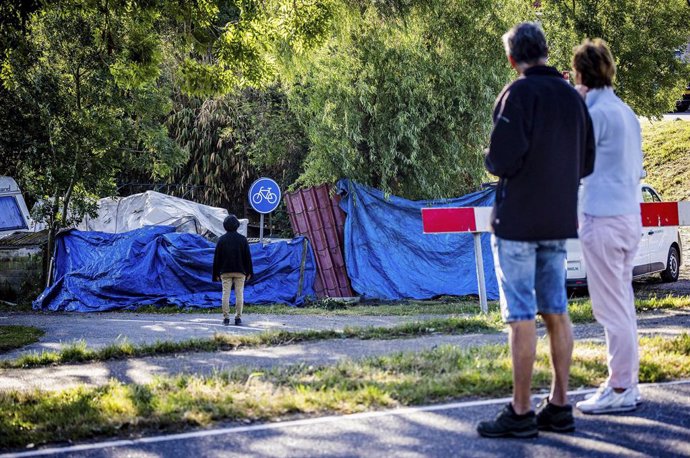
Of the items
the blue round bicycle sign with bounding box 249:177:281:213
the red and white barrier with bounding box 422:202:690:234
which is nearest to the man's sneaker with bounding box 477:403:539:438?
the red and white barrier with bounding box 422:202:690:234

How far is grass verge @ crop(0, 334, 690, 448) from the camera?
5480mm

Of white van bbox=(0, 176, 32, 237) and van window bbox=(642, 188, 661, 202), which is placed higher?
white van bbox=(0, 176, 32, 237)

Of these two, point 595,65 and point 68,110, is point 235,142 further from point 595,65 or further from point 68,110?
point 595,65

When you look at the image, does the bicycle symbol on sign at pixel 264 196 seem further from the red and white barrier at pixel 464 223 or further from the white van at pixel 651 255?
the red and white barrier at pixel 464 223

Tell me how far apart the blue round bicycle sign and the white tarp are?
13.6 feet

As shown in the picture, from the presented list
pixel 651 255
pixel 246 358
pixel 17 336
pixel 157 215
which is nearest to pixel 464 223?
pixel 246 358

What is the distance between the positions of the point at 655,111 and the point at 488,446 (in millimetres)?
20876

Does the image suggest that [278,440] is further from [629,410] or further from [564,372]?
[629,410]

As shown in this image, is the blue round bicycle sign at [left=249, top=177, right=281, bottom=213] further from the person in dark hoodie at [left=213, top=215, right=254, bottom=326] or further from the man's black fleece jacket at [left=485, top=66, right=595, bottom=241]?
the man's black fleece jacket at [left=485, top=66, right=595, bottom=241]

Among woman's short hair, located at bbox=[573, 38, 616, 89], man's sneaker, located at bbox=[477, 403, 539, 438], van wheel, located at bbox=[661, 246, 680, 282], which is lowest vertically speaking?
man's sneaker, located at bbox=[477, 403, 539, 438]

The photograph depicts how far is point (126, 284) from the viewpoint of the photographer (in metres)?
20.1

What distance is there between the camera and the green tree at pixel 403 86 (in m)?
20.3

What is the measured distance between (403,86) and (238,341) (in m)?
11.8

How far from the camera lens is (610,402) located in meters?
5.23
